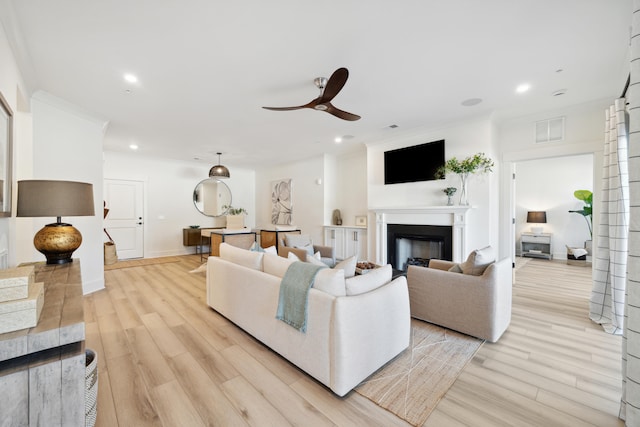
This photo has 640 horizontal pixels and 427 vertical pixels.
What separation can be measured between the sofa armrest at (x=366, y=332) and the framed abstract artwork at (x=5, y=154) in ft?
7.97

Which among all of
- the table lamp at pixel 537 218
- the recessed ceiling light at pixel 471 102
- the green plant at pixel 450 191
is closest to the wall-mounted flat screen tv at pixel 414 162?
the green plant at pixel 450 191

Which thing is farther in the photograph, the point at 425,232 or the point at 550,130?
the point at 425,232

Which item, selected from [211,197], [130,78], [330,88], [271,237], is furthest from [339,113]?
[211,197]

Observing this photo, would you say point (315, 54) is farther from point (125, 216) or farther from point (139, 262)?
point (125, 216)

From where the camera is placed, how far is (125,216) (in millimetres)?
6395

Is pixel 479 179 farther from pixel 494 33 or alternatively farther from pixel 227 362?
pixel 227 362

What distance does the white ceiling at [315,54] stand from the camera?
6.27 feet

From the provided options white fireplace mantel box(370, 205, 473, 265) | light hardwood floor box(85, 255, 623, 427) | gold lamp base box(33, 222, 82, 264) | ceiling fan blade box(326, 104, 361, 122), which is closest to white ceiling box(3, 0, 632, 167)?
ceiling fan blade box(326, 104, 361, 122)

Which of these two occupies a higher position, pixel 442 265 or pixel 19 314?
pixel 19 314

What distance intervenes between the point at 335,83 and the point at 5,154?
2568 millimetres

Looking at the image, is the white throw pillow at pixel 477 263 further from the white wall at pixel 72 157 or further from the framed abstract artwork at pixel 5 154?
the white wall at pixel 72 157

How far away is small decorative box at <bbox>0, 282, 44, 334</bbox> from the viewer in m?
0.89

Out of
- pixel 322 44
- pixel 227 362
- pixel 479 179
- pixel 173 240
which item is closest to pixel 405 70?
pixel 322 44

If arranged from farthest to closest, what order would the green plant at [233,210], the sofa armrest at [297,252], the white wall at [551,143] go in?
the green plant at [233,210]
the sofa armrest at [297,252]
the white wall at [551,143]
